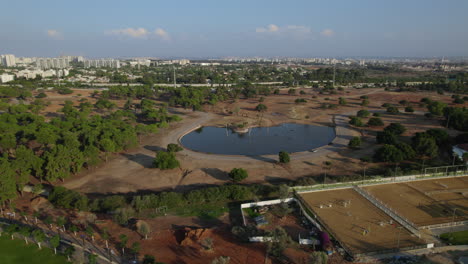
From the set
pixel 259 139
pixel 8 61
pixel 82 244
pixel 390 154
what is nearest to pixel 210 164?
pixel 259 139

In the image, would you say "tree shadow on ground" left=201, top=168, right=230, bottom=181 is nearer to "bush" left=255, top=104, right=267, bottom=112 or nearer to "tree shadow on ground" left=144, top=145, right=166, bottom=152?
"tree shadow on ground" left=144, top=145, right=166, bottom=152

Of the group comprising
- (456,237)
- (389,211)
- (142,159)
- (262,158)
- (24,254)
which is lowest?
(24,254)

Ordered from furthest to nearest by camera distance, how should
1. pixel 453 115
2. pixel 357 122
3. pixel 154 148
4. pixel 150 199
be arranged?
pixel 357 122 → pixel 453 115 → pixel 154 148 → pixel 150 199

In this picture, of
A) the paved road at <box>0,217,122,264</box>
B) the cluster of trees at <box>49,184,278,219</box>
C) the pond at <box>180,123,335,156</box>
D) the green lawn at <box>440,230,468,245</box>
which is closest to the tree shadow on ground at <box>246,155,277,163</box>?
the pond at <box>180,123,335,156</box>

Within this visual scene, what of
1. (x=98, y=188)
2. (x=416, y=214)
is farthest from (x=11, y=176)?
(x=416, y=214)

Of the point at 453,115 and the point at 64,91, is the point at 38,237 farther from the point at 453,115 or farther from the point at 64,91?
the point at 64,91

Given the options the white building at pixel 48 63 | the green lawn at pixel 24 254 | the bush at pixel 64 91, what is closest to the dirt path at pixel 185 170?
the green lawn at pixel 24 254

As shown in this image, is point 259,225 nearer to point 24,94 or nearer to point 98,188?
point 98,188
